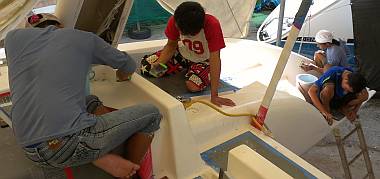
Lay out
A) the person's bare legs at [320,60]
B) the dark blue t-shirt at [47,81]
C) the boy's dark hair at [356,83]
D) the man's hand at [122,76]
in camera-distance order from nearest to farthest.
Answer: the dark blue t-shirt at [47,81] → the man's hand at [122,76] → the boy's dark hair at [356,83] → the person's bare legs at [320,60]

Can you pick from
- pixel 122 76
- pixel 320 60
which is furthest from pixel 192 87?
pixel 320 60

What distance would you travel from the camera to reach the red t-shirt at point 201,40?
1853mm

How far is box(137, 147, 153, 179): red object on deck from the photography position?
4.20 ft

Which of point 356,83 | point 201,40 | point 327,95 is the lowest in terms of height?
point 327,95

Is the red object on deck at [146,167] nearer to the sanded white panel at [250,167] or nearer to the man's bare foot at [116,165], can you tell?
the man's bare foot at [116,165]

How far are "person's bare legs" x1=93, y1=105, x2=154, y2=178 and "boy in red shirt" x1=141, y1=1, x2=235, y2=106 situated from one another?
2.07 feet

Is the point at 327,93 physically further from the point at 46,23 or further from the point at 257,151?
the point at 46,23

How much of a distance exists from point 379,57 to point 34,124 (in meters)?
3.26

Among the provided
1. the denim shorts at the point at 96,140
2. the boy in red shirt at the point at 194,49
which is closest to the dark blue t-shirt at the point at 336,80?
the boy in red shirt at the point at 194,49

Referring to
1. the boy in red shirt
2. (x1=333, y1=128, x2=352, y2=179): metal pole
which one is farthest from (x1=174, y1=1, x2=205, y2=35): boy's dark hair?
(x1=333, y1=128, x2=352, y2=179): metal pole

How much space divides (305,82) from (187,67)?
0.89 meters

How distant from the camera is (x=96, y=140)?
1114mm

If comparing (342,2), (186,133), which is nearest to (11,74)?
(186,133)

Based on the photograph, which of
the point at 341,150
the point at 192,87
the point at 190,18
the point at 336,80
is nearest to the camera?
the point at 190,18
